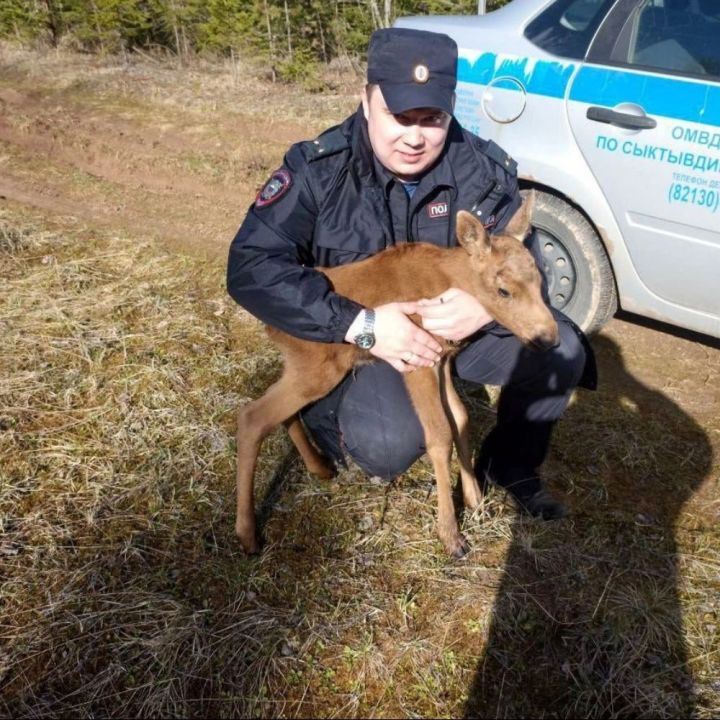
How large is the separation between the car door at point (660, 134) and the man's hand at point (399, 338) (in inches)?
81.8

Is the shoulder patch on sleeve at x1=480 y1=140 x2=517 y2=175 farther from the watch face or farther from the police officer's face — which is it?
the watch face

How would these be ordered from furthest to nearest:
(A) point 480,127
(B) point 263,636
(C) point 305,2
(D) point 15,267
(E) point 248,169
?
1. (C) point 305,2
2. (E) point 248,169
3. (D) point 15,267
4. (A) point 480,127
5. (B) point 263,636

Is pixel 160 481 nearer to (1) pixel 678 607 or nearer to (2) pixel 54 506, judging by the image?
(2) pixel 54 506

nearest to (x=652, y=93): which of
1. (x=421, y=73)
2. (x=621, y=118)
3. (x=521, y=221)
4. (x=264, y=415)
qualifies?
(x=621, y=118)

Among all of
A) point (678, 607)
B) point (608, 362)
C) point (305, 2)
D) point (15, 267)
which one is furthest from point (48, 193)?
point (305, 2)

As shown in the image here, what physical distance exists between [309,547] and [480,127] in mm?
3200

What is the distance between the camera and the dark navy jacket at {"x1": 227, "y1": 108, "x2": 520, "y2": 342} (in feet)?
9.27

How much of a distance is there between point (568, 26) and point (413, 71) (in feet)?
7.67

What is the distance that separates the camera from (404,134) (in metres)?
2.75

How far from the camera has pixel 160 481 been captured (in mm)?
3492

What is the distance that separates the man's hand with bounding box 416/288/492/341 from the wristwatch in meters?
0.25

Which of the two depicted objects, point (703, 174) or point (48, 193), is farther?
point (48, 193)

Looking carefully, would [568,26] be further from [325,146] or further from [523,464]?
[523,464]

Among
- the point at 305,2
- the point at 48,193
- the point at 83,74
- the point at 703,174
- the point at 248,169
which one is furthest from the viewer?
the point at 305,2
